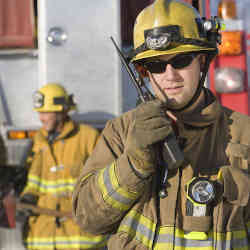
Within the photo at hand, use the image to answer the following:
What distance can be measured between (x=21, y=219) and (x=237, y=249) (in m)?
2.29

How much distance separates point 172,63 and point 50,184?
2.07 m

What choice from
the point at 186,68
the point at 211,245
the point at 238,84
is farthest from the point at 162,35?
the point at 238,84

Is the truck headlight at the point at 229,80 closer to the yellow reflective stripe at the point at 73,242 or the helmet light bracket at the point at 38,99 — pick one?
the helmet light bracket at the point at 38,99

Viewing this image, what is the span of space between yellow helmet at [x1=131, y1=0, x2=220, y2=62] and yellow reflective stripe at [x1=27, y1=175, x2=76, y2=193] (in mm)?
1854

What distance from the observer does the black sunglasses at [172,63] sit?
5.61 feet

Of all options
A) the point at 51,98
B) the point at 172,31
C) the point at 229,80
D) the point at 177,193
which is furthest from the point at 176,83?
the point at 51,98

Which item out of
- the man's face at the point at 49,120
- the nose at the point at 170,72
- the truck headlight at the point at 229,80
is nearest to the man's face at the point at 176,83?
the nose at the point at 170,72

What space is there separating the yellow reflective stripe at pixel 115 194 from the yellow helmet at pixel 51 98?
5.83ft

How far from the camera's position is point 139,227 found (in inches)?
64.8

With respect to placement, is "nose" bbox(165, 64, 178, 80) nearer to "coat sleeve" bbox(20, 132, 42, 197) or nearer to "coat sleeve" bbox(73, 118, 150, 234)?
"coat sleeve" bbox(73, 118, 150, 234)

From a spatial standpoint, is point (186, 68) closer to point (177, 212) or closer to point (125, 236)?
point (177, 212)

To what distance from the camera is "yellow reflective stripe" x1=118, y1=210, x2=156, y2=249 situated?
162 centimetres

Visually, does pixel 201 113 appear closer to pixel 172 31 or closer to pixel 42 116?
pixel 172 31

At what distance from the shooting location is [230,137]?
1.71 metres
